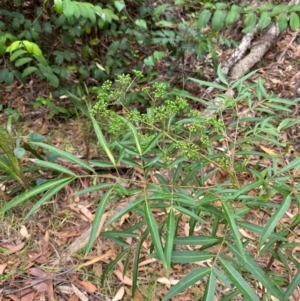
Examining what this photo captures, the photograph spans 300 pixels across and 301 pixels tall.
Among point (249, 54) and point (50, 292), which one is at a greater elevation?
point (249, 54)

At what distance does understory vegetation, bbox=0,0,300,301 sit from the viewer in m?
1.14

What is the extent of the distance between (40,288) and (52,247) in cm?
23

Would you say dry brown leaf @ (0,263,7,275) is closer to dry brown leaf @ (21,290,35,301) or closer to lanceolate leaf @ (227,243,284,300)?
dry brown leaf @ (21,290,35,301)

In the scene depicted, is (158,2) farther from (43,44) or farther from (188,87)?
(43,44)

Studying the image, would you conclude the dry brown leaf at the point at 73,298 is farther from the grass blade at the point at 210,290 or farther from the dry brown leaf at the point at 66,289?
the grass blade at the point at 210,290

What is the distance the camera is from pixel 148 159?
1.54m

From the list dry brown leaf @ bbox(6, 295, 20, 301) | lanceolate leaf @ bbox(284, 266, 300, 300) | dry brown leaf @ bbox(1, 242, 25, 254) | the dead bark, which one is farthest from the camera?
the dead bark

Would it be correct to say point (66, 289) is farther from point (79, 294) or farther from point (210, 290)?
point (210, 290)

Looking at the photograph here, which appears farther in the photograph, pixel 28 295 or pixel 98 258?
pixel 98 258

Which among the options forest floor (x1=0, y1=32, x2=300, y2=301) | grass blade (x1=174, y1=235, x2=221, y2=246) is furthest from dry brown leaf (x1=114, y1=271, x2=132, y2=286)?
grass blade (x1=174, y1=235, x2=221, y2=246)

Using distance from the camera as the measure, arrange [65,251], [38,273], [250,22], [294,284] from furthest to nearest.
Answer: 1. [250,22]
2. [65,251]
3. [38,273]
4. [294,284]

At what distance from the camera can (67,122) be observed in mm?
2637

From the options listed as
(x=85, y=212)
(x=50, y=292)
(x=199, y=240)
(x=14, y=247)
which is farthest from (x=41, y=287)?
(x=199, y=240)

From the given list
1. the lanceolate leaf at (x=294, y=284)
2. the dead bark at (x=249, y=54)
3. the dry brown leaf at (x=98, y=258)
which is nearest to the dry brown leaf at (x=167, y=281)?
the dry brown leaf at (x=98, y=258)
